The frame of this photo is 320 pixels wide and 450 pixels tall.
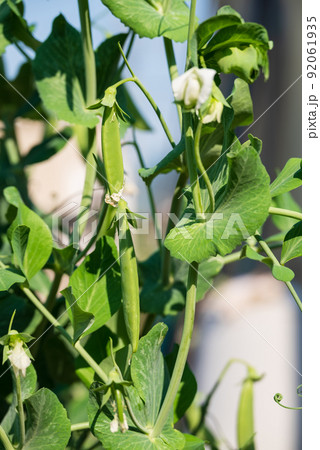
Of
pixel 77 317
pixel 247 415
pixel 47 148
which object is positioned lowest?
pixel 247 415

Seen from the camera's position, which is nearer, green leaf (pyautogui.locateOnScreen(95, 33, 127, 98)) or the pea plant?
the pea plant

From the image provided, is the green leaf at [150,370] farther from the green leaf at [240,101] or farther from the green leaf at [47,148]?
the green leaf at [47,148]

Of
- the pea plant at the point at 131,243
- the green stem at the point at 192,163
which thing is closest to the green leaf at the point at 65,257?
the pea plant at the point at 131,243

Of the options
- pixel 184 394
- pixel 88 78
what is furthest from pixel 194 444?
pixel 88 78

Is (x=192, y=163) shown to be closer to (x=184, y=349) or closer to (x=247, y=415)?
(x=184, y=349)

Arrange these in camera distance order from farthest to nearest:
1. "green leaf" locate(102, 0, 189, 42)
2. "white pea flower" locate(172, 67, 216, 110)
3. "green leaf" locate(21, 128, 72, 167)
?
"green leaf" locate(21, 128, 72, 167) → "green leaf" locate(102, 0, 189, 42) → "white pea flower" locate(172, 67, 216, 110)

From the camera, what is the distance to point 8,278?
299 millimetres

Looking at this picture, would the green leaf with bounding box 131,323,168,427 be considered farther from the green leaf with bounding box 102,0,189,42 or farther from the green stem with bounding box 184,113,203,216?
the green leaf with bounding box 102,0,189,42

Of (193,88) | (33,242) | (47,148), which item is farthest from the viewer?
(47,148)

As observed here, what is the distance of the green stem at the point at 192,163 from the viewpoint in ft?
0.87

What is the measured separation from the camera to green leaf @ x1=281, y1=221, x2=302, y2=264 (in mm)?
301

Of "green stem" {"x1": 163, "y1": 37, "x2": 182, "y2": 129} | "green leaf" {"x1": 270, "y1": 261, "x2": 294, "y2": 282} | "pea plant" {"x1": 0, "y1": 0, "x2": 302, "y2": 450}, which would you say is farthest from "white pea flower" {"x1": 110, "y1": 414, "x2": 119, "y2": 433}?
"green stem" {"x1": 163, "y1": 37, "x2": 182, "y2": 129}

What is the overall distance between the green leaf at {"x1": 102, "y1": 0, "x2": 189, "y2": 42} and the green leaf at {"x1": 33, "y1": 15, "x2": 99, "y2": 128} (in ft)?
0.21

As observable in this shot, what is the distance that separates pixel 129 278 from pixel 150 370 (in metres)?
0.05
